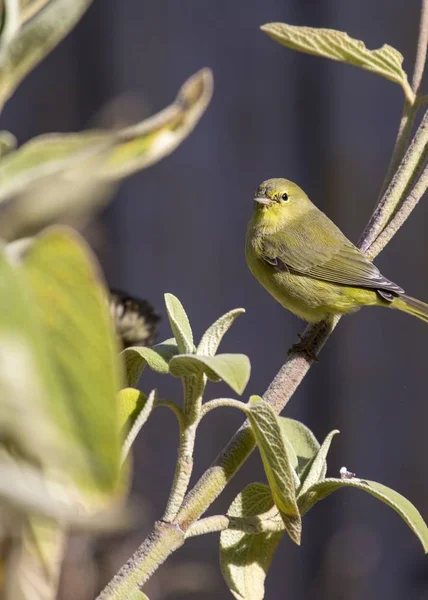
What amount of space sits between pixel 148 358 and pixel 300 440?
0.17 meters

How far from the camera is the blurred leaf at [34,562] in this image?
270 mm

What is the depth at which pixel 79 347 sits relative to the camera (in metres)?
0.21

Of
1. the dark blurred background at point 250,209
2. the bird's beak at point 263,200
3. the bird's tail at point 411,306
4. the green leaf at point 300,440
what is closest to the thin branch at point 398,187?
the green leaf at point 300,440

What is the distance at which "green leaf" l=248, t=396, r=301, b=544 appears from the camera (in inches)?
15.3

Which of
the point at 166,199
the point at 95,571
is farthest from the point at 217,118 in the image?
the point at 95,571

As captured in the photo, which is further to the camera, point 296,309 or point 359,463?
point 359,463

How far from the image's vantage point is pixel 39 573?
29 cm

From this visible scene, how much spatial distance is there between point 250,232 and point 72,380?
1.63 metres

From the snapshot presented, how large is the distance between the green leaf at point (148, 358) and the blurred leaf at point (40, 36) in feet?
0.64

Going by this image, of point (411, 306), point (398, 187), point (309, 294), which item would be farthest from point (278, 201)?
point (398, 187)

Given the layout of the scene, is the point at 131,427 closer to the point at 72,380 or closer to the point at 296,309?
the point at 72,380

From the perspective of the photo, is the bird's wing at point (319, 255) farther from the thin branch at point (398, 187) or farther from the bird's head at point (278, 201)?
the thin branch at point (398, 187)

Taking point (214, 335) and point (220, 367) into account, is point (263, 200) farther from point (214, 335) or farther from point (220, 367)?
point (220, 367)

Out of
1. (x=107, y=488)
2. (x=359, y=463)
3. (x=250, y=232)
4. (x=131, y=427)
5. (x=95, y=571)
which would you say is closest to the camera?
(x=107, y=488)
